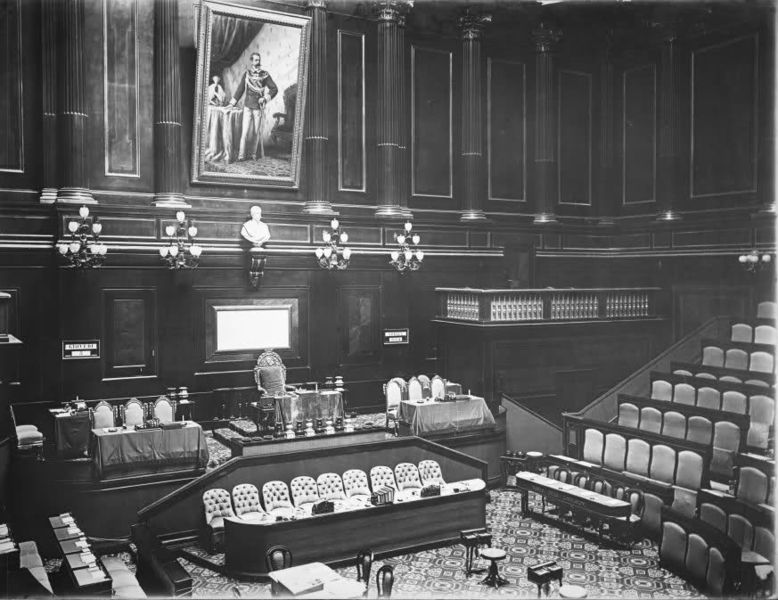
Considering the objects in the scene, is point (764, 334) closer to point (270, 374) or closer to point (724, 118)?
point (724, 118)

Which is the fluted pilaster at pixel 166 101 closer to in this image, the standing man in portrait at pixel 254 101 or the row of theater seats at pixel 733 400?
the standing man in portrait at pixel 254 101

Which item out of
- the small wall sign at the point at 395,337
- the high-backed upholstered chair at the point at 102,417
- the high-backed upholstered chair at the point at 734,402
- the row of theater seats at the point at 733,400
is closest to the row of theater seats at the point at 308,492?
the high-backed upholstered chair at the point at 102,417

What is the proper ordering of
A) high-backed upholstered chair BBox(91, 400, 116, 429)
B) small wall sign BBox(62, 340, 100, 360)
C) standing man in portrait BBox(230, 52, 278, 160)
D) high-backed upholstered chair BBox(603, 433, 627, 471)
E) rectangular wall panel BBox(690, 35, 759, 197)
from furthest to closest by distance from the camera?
rectangular wall panel BBox(690, 35, 759, 197) < standing man in portrait BBox(230, 52, 278, 160) < small wall sign BBox(62, 340, 100, 360) < high-backed upholstered chair BBox(603, 433, 627, 471) < high-backed upholstered chair BBox(91, 400, 116, 429)

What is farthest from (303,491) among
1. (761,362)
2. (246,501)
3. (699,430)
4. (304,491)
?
(761,362)

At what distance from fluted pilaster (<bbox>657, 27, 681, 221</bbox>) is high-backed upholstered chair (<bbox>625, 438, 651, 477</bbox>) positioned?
5.77m

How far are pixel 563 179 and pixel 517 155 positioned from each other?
A: 3.82 feet

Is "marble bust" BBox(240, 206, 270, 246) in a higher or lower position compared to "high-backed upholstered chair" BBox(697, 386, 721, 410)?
higher

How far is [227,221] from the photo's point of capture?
12.5 m

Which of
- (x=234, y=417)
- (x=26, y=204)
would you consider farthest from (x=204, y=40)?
(x=234, y=417)

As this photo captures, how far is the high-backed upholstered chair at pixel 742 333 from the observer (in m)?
12.4

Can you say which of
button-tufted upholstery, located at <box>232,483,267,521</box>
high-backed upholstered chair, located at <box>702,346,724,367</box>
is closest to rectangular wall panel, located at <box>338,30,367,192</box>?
button-tufted upholstery, located at <box>232,483,267,521</box>

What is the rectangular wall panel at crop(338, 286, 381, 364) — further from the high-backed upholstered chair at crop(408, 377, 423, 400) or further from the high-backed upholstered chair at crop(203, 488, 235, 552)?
the high-backed upholstered chair at crop(203, 488, 235, 552)

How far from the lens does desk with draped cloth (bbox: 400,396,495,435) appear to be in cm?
1155

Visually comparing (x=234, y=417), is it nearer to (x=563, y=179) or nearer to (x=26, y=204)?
(x=26, y=204)
